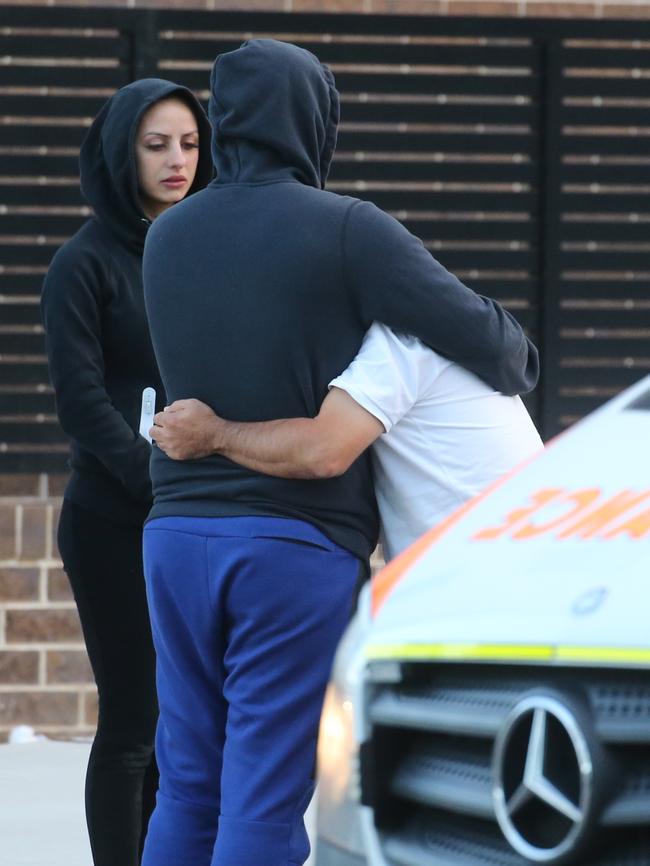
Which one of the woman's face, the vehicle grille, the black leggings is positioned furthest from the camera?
the woman's face

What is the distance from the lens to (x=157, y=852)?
2980 mm

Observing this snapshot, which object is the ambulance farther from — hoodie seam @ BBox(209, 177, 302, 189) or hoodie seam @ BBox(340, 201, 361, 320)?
hoodie seam @ BBox(209, 177, 302, 189)

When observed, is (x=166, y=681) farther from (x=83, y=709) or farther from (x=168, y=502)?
(x=83, y=709)

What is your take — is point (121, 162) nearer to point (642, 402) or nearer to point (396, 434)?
point (396, 434)

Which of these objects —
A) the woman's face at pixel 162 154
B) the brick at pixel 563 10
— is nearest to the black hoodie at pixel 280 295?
the woman's face at pixel 162 154

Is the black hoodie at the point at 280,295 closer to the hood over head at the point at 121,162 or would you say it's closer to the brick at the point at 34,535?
the hood over head at the point at 121,162

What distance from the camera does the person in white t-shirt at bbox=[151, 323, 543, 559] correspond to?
2.87 metres

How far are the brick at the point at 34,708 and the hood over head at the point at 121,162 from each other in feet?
8.63

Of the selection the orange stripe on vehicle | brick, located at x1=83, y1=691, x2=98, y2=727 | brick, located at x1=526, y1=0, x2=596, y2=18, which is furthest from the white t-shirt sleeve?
brick, located at x1=526, y1=0, x2=596, y2=18

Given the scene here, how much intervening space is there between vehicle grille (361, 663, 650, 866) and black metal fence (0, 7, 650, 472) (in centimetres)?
406

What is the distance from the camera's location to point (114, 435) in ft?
12.3

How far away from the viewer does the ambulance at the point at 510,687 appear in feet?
6.31

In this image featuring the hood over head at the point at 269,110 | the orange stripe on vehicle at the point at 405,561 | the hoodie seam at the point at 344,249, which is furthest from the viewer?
the hood over head at the point at 269,110

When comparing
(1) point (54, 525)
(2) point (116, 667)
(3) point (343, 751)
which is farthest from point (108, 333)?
(1) point (54, 525)
